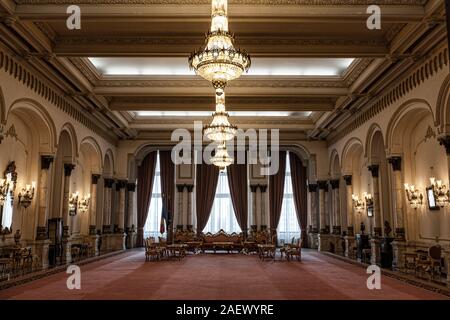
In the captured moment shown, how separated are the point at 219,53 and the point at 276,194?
46.0 feet

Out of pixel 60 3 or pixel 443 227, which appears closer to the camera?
pixel 60 3

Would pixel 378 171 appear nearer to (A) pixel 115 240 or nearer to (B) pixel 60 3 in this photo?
(B) pixel 60 3

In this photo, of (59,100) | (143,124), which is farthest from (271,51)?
(143,124)

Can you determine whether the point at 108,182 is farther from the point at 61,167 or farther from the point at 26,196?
the point at 26,196

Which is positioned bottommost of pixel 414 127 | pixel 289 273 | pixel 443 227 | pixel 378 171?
pixel 289 273

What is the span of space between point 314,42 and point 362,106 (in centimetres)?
427

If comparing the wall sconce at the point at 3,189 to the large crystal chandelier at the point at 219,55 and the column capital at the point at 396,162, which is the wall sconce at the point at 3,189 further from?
the column capital at the point at 396,162

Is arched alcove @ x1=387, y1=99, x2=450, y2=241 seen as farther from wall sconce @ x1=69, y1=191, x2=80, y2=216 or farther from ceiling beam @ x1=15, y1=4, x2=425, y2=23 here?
wall sconce @ x1=69, y1=191, x2=80, y2=216

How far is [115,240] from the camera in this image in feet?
55.0

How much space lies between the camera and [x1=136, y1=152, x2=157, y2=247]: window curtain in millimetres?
18984

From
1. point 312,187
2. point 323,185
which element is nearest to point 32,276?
point 323,185

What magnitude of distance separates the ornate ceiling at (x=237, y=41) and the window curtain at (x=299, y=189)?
258 inches

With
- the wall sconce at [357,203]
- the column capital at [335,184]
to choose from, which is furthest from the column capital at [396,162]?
the column capital at [335,184]

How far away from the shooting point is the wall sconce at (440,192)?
28.3 feet
